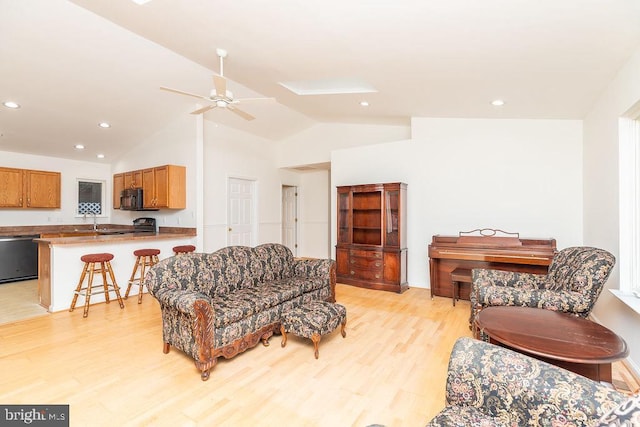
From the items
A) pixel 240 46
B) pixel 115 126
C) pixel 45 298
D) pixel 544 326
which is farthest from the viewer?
pixel 115 126

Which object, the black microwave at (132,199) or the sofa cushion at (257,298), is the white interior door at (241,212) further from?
the sofa cushion at (257,298)

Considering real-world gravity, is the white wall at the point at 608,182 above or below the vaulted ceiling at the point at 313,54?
below

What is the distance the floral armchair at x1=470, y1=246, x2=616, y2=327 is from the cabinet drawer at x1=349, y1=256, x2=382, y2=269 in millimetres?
2080

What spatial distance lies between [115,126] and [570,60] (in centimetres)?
602

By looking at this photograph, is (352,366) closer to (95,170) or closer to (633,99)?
(633,99)

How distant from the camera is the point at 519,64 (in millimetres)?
2559

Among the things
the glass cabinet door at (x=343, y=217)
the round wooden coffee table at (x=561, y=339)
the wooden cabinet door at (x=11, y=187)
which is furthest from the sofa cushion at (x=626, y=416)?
the wooden cabinet door at (x=11, y=187)

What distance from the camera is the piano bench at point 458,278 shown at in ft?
12.8

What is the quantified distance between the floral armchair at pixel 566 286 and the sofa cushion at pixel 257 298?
170 cm

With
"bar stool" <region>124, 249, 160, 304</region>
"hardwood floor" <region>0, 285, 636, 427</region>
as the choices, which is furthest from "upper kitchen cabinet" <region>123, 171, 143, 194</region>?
"hardwood floor" <region>0, 285, 636, 427</region>

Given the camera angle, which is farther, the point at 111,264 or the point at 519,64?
the point at 111,264

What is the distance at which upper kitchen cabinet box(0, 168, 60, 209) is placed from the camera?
5340 mm

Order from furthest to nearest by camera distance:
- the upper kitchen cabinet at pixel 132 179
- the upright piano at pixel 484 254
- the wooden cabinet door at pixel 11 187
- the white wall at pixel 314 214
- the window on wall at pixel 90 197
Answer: the white wall at pixel 314 214 < the window on wall at pixel 90 197 < the upper kitchen cabinet at pixel 132 179 < the wooden cabinet door at pixel 11 187 < the upright piano at pixel 484 254

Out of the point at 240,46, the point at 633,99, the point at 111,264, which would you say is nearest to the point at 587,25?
the point at 633,99
